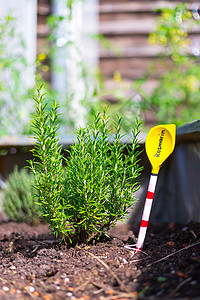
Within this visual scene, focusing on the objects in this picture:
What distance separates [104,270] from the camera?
3.41 feet

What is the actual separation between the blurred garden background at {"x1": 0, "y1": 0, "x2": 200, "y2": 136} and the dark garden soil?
164 cm

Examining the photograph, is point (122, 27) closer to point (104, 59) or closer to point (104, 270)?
point (104, 59)

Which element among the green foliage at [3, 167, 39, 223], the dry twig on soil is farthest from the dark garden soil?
the green foliage at [3, 167, 39, 223]

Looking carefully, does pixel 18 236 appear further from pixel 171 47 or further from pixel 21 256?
pixel 171 47

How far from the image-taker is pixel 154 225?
1.86 metres

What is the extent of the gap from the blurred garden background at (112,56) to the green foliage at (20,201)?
2.92 ft

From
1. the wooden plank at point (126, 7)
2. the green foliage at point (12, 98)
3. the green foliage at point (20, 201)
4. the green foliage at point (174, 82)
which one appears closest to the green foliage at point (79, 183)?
the green foliage at point (20, 201)

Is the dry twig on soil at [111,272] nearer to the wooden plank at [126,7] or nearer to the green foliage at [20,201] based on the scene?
the green foliage at [20,201]

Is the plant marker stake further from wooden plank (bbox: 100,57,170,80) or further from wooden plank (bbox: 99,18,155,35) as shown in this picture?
wooden plank (bbox: 99,18,155,35)

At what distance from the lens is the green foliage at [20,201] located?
77.7 inches

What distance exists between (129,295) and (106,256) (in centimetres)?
31

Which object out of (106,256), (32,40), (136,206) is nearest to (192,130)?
Result: (136,206)

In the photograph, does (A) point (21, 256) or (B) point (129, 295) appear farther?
(A) point (21, 256)

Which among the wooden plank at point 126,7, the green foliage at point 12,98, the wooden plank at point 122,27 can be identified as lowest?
the green foliage at point 12,98
